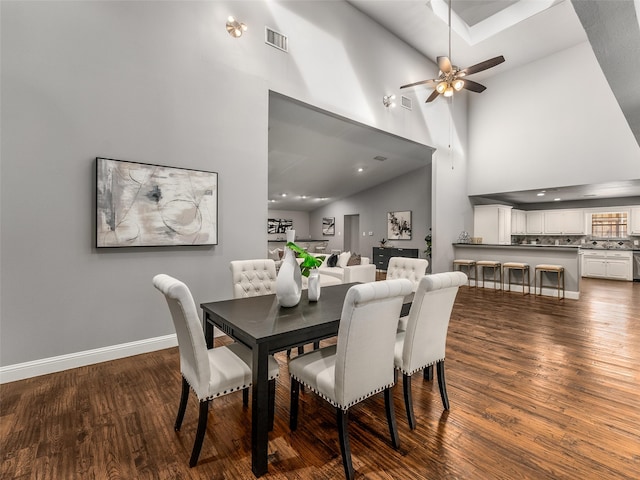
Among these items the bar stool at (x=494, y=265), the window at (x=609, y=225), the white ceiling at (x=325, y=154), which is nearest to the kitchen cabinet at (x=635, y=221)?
the window at (x=609, y=225)

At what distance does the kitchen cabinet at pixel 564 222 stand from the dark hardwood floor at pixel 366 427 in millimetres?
6978

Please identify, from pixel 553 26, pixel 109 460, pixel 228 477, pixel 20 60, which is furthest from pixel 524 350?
pixel 553 26

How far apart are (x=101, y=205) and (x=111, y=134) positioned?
0.68 m

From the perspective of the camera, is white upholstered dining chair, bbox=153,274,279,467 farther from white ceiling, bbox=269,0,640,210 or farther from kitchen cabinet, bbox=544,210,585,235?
kitchen cabinet, bbox=544,210,585,235

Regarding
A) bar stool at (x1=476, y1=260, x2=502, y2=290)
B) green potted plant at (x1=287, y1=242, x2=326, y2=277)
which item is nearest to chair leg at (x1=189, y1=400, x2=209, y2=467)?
green potted plant at (x1=287, y1=242, x2=326, y2=277)

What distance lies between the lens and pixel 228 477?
1.52 metres

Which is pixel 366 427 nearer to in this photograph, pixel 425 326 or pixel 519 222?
pixel 425 326

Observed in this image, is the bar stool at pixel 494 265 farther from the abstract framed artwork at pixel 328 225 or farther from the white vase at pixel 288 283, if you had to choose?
the abstract framed artwork at pixel 328 225

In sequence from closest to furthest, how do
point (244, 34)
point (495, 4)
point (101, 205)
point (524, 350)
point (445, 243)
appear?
1. point (101, 205)
2. point (524, 350)
3. point (244, 34)
4. point (495, 4)
5. point (445, 243)

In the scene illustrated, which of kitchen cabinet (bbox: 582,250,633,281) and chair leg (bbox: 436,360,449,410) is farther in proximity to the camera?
kitchen cabinet (bbox: 582,250,633,281)

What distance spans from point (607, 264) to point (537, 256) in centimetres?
346

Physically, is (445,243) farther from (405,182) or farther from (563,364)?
(563,364)

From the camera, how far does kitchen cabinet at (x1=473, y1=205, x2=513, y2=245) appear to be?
296 inches

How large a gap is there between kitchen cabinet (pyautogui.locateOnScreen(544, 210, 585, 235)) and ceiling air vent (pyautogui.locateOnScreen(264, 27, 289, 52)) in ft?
29.5
